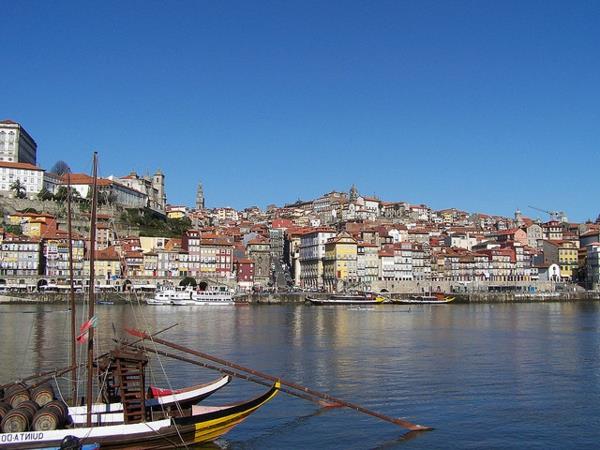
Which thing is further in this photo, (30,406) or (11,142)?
(11,142)

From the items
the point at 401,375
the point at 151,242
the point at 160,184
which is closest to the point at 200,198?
the point at 160,184

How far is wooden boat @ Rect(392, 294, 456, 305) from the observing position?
8812 cm

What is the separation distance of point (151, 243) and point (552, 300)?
A: 5141 cm

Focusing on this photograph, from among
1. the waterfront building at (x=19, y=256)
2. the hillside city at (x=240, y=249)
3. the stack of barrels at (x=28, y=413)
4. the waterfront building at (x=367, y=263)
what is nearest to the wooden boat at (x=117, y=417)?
the stack of barrels at (x=28, y=413)

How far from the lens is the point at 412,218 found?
14425 cm

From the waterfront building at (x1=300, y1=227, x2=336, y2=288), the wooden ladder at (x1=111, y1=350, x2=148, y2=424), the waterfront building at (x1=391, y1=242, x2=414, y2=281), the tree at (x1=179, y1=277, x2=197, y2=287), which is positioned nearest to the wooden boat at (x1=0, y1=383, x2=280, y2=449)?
the wooden ladder at (x1=111, y1=350, x2=148, y2=424)

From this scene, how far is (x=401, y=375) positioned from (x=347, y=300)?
5976 centimetres

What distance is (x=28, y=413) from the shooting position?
14.0 metres

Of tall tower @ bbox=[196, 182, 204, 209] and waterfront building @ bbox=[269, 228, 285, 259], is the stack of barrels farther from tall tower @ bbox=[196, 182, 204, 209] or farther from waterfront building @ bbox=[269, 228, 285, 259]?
tall tower @ bbox=[196, 182, 204, 209]

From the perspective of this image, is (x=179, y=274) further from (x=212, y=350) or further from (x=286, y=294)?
(x=212, y=350)

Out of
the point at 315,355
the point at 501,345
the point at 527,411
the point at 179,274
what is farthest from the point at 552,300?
the point at 527,411

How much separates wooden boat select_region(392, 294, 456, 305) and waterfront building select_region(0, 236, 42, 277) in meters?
Answer: 41.2

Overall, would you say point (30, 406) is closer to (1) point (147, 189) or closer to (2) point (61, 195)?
(2) point (61, 195)

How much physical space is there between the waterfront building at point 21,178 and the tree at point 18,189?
16 cm
